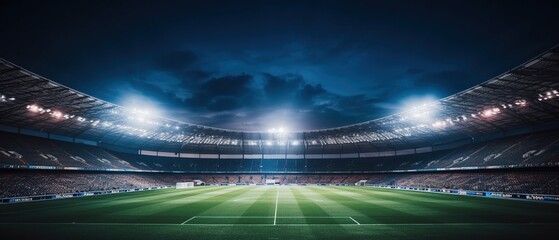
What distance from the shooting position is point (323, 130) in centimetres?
7350

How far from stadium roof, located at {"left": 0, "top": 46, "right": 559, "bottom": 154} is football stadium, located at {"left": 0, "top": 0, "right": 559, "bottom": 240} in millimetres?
261

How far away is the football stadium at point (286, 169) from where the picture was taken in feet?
62.2

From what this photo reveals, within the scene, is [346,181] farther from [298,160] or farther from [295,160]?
[295,160]

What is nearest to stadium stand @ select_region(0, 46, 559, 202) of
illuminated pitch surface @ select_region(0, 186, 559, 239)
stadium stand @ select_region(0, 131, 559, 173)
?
stadium stand @ select_region(0, 131, 559, 173)

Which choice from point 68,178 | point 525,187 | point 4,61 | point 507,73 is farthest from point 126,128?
point 525,187

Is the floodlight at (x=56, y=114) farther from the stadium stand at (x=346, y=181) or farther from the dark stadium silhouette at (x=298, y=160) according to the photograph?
the stadium stand at (x=346, y=181)

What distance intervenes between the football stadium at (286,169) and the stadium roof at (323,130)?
261 millimetres

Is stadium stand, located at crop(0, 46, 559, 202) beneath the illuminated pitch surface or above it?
above

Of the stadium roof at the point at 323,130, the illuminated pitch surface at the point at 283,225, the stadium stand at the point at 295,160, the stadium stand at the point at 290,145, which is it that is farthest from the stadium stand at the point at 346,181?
the illuminated pitch surface at the point at 283,225

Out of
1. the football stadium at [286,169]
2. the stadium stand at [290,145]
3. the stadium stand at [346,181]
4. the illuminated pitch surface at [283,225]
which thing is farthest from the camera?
the stadium stand at [346,181]

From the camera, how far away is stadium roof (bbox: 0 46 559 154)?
33.4m

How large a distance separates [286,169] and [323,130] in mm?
25977

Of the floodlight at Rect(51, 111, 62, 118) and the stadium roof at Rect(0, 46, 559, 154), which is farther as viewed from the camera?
the floodlight at Rect(51, 111, 62, 118)

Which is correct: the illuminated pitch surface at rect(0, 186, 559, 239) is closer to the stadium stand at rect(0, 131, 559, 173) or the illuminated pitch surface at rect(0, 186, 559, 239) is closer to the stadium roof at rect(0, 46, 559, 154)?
the stadium roof at rect(0, 46, 559, 154)
